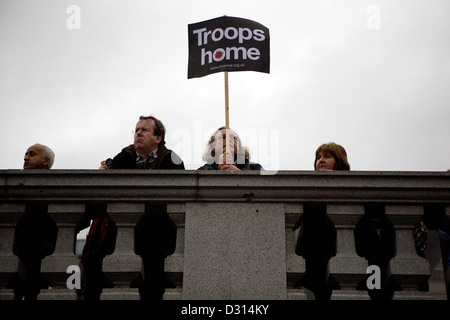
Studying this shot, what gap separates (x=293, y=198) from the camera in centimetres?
554

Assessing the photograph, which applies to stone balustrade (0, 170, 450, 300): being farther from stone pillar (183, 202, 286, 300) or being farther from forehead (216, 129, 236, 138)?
forehead (216, 129, 236, 138)

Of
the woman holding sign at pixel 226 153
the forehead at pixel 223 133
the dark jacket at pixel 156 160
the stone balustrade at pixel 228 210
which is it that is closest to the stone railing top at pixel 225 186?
the stone balustrade at pixel 228 210

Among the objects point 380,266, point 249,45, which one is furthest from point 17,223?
point 249,45

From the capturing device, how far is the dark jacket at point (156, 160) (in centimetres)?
682

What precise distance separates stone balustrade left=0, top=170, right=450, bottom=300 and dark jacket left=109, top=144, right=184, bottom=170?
4.21 feet

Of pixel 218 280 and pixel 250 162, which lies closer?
pixel 218 280

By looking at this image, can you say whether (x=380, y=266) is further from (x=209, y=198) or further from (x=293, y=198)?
(x=209, y=198)

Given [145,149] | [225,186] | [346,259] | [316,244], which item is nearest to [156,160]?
[145,149]

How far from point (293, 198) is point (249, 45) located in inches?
133

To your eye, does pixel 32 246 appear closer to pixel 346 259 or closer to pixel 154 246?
pixel 154 246

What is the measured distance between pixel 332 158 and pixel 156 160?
1875mm

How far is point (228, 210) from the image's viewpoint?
554 cm

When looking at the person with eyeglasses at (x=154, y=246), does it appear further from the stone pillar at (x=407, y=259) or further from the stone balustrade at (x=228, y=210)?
the stone pillar at (x=407, y=259)

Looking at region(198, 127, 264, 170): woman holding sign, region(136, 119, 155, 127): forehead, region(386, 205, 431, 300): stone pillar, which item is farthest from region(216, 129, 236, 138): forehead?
region(386, 205, 431, 300): stone pillar
